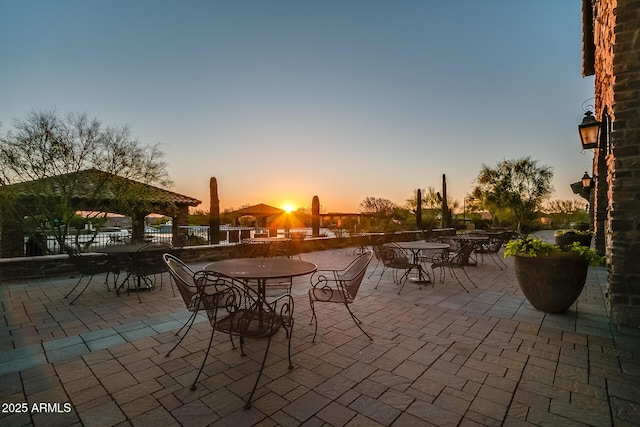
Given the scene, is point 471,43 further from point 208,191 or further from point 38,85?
point 38,85

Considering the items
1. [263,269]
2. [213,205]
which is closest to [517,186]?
[213,205]

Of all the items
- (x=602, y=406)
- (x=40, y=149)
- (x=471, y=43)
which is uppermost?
(x=471, y=43)

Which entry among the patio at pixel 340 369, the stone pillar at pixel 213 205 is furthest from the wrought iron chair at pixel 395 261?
the stone pillar at pixel 213 205

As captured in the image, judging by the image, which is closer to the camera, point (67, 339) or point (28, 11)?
point (67, 339)

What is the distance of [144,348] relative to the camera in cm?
253

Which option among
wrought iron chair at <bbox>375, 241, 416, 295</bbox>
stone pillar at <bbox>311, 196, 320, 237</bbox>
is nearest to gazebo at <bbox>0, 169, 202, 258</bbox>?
stone pillar at <bbox>311, 196, 320, 237</bbox>

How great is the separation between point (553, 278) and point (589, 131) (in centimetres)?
266

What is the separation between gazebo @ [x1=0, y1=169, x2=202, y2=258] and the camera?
679 centimetres

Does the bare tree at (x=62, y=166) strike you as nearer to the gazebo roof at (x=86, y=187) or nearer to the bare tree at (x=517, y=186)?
the gazebo roof at (x=86, y=187)

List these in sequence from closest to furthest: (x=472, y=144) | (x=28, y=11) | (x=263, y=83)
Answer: (x=28, y=11) < (x=263, y=83) < (x=472, y=144)

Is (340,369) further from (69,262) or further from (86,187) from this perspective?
(86,187)

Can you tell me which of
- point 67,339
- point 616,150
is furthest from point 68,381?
point 616,150

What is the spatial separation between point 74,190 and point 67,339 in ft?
20.0

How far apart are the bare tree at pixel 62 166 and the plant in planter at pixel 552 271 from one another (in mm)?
8181
